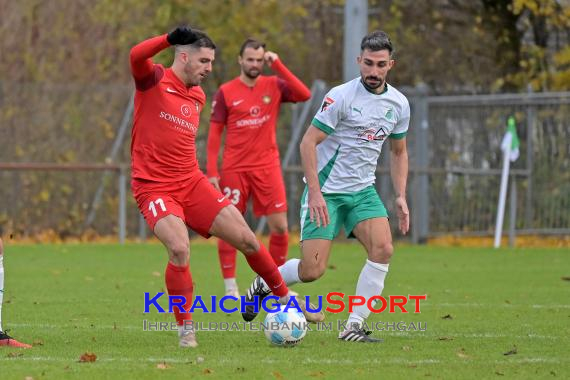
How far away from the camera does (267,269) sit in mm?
9219

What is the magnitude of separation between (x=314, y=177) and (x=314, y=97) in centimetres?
1284

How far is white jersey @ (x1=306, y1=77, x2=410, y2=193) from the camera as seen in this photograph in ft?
30.2

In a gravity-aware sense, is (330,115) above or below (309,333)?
above

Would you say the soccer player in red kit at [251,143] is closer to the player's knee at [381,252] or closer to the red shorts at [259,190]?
the red shorts at [259,190]

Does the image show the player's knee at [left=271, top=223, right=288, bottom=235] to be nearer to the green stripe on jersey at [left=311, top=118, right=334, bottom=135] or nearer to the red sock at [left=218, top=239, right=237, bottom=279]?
the red sock at [left=218, top=239, right=237, bottom=279]

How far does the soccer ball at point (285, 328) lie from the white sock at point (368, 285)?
0.51 meters

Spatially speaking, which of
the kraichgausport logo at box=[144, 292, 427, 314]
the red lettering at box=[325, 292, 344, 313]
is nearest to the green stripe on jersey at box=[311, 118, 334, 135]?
the kraichgausport logo at box=[144, 292, 427, 314]

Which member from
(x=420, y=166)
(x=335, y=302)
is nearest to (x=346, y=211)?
(x=335, y=302)

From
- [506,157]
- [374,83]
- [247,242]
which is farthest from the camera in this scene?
[506,157]

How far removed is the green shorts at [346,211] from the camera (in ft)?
30.6

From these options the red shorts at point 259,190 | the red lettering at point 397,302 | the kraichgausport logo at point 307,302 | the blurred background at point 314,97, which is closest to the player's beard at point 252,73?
the red shorts at point 259,190

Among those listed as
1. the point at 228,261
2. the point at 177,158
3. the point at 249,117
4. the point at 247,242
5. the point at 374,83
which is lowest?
the point at 228,261

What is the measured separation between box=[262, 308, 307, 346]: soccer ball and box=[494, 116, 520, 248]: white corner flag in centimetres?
1154

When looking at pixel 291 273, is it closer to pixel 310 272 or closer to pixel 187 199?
pixel 310 272
